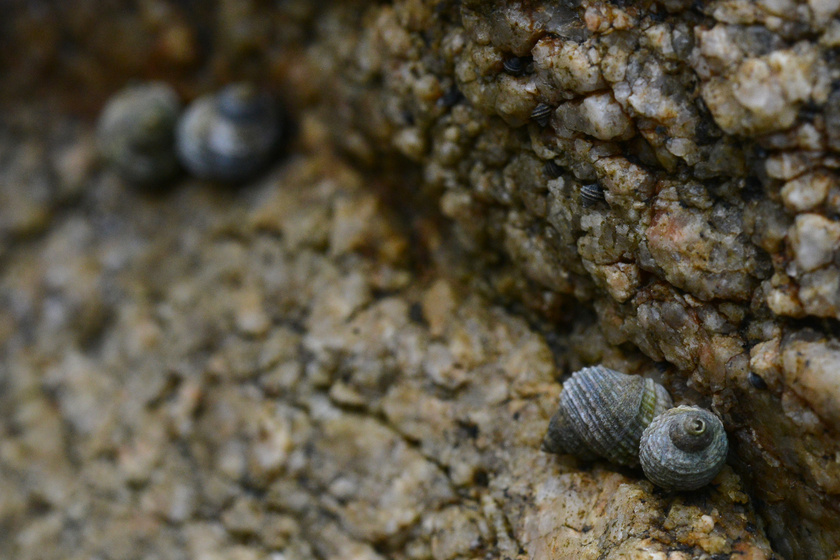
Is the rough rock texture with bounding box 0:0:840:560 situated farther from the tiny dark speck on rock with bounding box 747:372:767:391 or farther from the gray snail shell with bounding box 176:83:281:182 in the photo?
the gray snail shell with bounding box 176:83:281:182

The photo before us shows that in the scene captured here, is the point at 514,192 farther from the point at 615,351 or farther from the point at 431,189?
the point at 615,351

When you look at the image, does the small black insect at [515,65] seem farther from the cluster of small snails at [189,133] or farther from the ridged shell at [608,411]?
the cluster of small snails at [189,133]

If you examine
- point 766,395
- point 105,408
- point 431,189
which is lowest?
point 105,408

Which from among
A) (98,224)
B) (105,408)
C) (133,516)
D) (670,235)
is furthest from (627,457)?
(98,224)

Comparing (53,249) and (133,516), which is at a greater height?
(53,249)

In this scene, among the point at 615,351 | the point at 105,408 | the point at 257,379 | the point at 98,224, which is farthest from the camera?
the point at 98,224

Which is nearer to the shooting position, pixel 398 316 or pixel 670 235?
pixel 670 235

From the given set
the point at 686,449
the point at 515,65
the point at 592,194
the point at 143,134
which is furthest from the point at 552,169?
the point at 143,134
